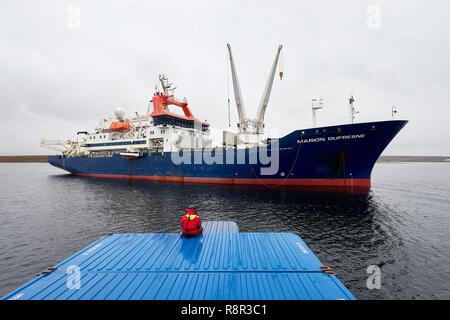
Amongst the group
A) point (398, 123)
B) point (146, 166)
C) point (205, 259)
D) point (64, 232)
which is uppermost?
point (398, 123)

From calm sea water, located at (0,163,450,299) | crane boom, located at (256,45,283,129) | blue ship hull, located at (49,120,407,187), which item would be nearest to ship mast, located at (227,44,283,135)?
crane boom, located at (256,45,283,129)

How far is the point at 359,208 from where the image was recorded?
17359 mm

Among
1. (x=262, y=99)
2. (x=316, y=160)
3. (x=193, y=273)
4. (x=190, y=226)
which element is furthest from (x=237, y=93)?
(x=193, y=273)

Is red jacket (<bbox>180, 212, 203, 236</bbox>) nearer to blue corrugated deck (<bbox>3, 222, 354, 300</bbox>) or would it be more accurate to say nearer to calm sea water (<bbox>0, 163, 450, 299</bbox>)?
blue corrugated deck (<bbox>3, 222, 354, 300</bbox>)

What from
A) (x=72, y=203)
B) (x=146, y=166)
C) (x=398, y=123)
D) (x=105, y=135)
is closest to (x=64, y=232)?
(x=72, y=203)

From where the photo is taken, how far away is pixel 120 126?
4181 centimetres

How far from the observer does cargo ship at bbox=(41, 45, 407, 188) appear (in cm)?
2339

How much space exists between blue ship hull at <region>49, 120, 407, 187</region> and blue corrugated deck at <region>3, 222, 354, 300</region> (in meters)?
18.3

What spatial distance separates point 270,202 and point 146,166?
2517 cm

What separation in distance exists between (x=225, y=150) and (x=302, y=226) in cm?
1763

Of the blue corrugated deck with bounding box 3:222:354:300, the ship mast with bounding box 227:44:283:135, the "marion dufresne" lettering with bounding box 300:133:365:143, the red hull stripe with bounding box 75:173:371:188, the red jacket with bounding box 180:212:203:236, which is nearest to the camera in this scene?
the blue corrugated deck with bounding box 3:222:354:300

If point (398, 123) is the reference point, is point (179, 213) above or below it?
below

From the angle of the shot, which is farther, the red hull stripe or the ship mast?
the ship mast
